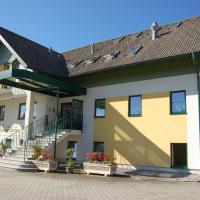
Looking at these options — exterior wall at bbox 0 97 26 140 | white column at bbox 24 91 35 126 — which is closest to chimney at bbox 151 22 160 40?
white column at bbox 24 91 35 126

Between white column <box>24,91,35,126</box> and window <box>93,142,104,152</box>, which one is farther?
white column <box>24,91,35,126</box>

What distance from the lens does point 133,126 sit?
60.5ft

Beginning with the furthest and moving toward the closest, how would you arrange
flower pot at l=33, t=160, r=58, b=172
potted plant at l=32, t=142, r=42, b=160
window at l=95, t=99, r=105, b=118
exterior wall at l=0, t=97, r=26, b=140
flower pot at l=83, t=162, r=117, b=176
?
1. exterior wall at l=0, t=97, r=26, b=140
2. window at l=95, t=99, r=105, b=118
3. potted plant at l=32, t=142, r=42, b=160
4. flower pot at l=33, t=160, r=58, b=172
5. flower pot at l=83, t=162, r=117, b=176

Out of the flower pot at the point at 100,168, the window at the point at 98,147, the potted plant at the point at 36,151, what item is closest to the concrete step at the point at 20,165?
the potted plant at the point at 36,151

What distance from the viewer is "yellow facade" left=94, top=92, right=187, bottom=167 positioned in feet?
55.4

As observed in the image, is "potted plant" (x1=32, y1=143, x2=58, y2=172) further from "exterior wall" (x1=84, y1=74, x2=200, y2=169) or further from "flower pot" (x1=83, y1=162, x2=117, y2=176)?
"exterior wall" (x1=84, y1=74, x2=200, y2=169)

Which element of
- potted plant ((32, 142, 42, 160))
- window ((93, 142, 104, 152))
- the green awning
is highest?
the green awning

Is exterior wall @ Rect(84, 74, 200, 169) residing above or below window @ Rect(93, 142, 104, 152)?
above

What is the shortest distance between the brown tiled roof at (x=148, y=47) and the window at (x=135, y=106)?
6.98ft

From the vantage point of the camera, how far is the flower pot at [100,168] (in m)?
15.2

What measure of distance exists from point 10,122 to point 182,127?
15.2 metres

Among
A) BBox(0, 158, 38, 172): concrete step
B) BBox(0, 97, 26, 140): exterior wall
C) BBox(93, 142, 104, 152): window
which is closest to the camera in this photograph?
BBox(0, 158, 38, 172): concrete step

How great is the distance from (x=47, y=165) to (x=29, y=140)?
4273 millimetres

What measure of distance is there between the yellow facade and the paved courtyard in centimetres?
367
